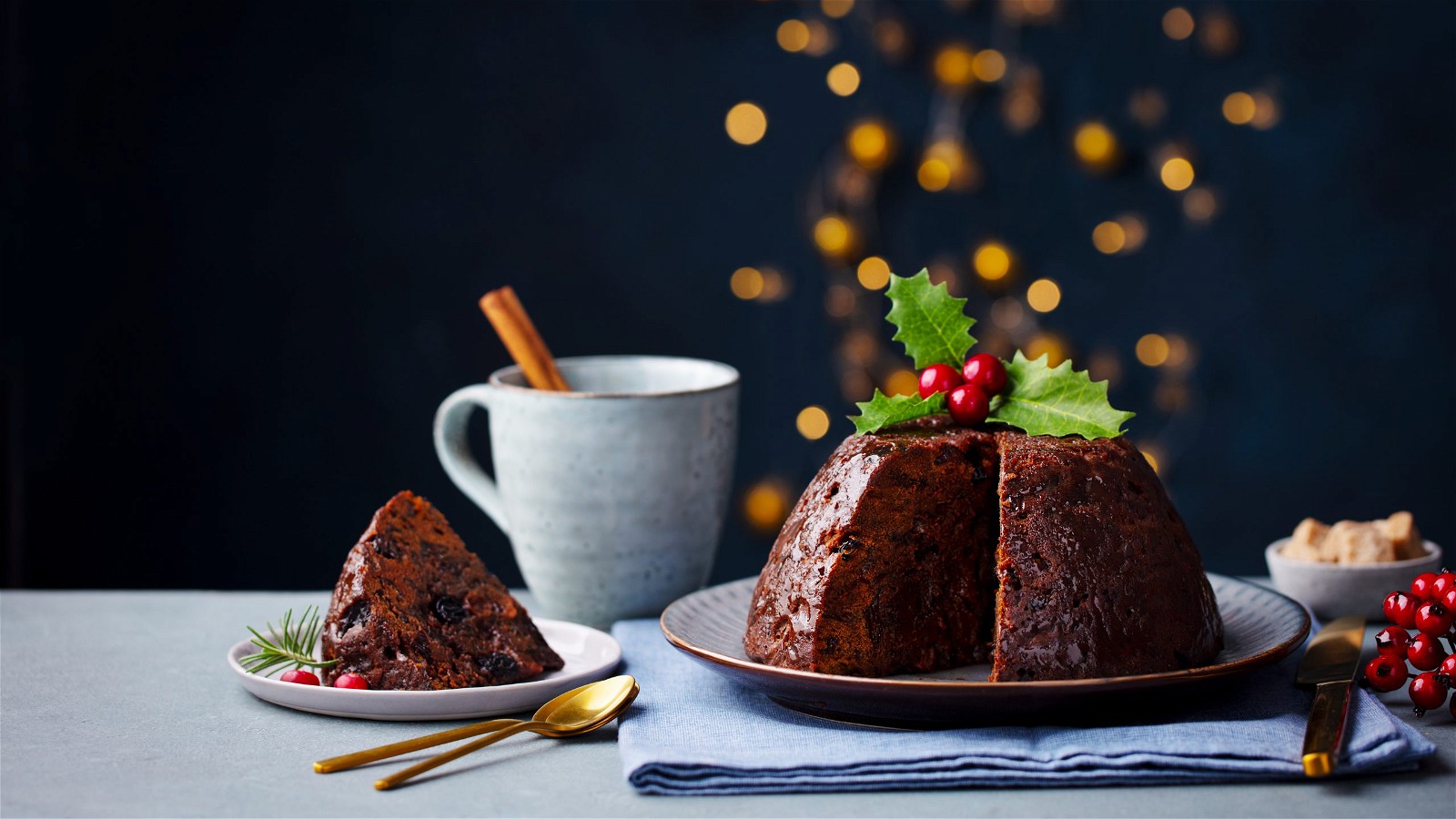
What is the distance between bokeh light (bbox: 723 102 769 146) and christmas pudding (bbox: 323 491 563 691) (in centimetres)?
169

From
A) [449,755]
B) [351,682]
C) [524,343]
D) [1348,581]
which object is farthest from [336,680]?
[1348,581]

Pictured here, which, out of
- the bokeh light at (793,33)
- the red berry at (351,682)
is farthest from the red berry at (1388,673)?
the bokeh light at (793,33)

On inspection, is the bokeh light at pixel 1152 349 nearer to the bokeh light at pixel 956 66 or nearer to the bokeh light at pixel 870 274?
the bokeh light at pixel 870 274

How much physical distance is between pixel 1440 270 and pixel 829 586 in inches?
92.0

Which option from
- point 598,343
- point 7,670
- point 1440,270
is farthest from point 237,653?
point 1440,270

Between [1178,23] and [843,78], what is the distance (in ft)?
2.52

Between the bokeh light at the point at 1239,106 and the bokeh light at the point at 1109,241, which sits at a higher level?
the bokeh light at the point at 1239,106

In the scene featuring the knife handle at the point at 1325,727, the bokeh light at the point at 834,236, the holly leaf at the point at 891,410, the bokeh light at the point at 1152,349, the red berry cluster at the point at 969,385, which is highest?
the bokeh light at the point at 834,236

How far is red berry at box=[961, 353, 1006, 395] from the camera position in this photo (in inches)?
64.0

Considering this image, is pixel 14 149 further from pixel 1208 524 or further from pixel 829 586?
pixel 1208 524

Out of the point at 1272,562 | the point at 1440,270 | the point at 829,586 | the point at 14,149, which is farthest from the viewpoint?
the point at 1440,270

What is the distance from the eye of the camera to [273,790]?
4.17ft

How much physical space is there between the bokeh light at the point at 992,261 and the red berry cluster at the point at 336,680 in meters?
2.05

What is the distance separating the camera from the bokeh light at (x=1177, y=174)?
3180 millimetres
